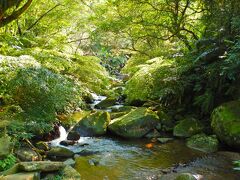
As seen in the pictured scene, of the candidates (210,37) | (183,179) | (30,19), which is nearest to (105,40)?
(30,19)

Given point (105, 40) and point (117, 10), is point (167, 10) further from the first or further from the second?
point (105, 40)

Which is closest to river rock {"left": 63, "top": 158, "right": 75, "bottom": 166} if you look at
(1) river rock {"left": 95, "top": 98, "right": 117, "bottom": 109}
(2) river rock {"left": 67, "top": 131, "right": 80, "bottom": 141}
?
(2) river rock {"left": 67, "top": 131, "right": 80, "bottom": 141}

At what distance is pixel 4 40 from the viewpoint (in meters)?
7.89

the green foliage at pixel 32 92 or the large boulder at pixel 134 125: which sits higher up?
the green foliage at pixel 32 92

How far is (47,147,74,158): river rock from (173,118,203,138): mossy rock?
3007 millimetres

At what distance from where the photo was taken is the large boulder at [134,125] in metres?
8.22

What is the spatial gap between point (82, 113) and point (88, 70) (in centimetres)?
235

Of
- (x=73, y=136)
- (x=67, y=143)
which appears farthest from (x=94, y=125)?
(x=67, y=143)

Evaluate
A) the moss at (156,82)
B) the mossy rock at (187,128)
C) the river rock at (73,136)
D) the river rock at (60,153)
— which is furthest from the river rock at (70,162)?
the moss at (156,82)

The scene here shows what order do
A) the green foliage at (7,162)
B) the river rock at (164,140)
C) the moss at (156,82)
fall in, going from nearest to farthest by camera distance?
the green foliage at (7,162) < the river rock at (164,140) < the moss at (156,82)

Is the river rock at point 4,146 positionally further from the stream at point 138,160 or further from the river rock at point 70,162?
the stream at point 138,160

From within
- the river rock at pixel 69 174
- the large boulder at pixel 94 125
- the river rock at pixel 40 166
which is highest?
the large boulder at pixel 94 125

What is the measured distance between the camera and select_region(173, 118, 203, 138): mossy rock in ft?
26.6

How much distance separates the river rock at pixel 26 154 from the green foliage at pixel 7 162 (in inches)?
22.4
